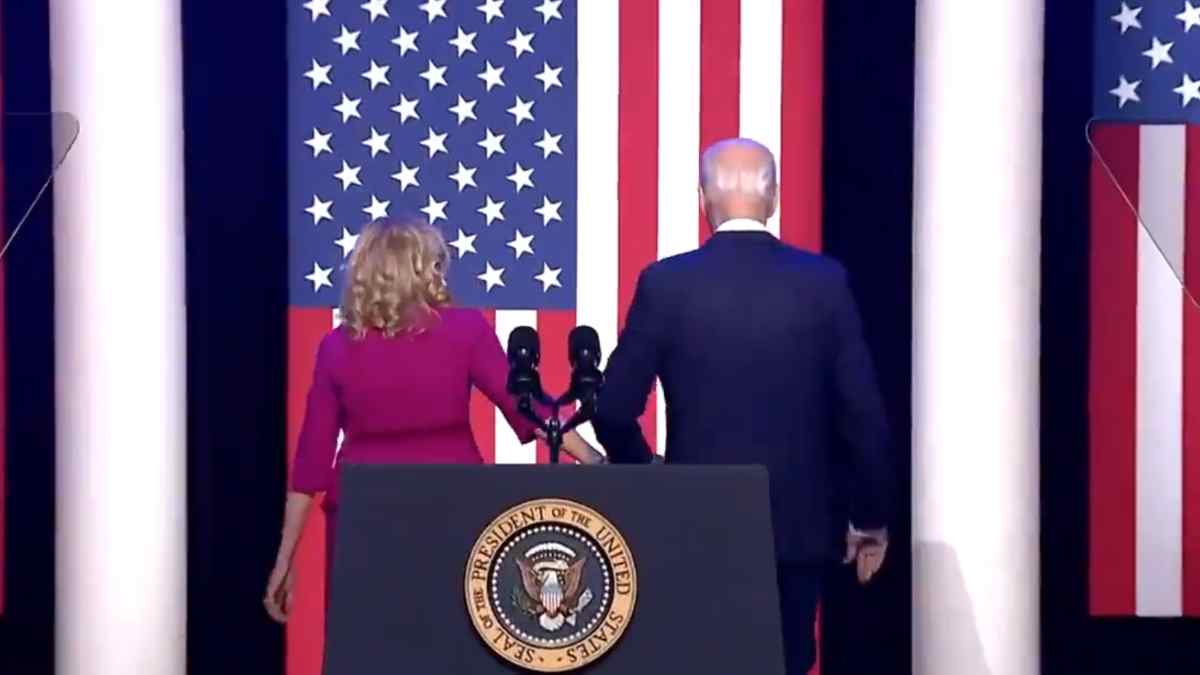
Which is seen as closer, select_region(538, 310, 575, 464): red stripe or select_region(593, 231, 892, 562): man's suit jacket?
select_region(593, 231, 892, 562): man's suit jacket

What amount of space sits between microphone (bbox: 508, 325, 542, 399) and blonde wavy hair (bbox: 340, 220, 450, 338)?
0.48 metres

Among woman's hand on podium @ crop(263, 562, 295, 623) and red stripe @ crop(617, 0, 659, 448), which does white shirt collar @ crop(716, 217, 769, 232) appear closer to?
woman's hand on podium @ crop(263, 562, 295, 623)

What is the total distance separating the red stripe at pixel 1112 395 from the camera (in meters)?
Result: 4.00

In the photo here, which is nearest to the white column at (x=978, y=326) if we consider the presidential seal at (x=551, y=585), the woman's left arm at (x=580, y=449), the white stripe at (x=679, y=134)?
the white stripe at (x=679, y=134)

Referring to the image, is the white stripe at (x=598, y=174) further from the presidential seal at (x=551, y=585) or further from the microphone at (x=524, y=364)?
the presidential seal at (x=551, y=585)

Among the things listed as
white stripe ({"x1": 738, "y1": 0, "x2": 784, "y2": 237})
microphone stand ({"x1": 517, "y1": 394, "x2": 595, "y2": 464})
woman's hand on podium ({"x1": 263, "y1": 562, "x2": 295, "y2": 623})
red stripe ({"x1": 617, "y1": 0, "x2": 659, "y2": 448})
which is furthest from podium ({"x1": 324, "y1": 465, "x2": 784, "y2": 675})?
white stripe ({"x1": 738, "y1": 0, "x2": 784, "y2": 237})

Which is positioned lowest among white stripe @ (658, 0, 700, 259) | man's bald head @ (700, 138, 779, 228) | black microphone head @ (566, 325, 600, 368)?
black microphone head @ (566, 325, 600, 368)

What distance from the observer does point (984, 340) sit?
3707 mm

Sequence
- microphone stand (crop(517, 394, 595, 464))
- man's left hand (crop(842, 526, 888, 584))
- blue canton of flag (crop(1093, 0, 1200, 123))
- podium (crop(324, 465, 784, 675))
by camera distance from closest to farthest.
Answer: podium (crop(324, 465, 784, 675)) → microphone stand (crop(517, 394, 595, 464)) → man's left hand (crop(842, 526, 888, 584)) → blue canton of flag (crop(1093, 0, 1200, 123))

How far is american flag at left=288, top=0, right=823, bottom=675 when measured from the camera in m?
4.01

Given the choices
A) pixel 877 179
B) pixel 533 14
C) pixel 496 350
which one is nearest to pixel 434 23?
pixel 533 14

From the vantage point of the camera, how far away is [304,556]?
4023 millimetres

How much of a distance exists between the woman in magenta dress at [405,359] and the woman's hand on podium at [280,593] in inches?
9.0

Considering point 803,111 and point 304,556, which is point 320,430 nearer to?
point 304,556
